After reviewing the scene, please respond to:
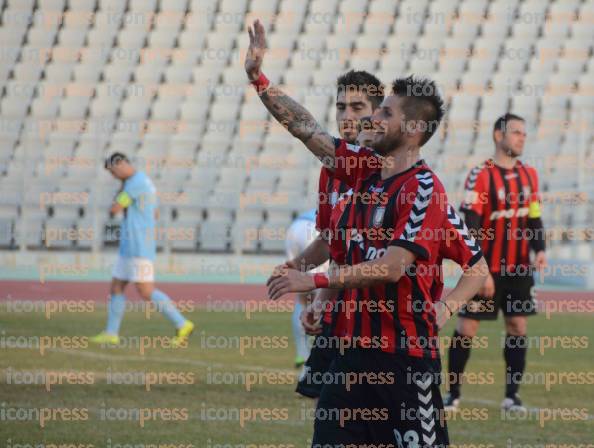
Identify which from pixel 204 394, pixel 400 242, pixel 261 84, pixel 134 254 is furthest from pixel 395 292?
pixel 134 254

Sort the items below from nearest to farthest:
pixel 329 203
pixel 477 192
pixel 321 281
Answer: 1. pixel 321 281
2. pixel 329 203
3. pixel 477 192

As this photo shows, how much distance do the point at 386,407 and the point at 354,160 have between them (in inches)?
38.6

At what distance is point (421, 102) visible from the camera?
4758mm

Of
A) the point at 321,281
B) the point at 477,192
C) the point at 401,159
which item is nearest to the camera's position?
the point at 321,281

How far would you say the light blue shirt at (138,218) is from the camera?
533 inches

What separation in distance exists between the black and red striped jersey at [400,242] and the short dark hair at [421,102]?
0.54 feet

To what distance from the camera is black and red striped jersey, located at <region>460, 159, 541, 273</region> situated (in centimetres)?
924

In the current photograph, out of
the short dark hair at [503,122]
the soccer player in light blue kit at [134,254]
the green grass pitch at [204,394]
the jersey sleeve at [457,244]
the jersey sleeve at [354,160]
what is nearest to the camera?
the jersey sleeve at [457,244]

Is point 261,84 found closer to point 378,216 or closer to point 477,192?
point 378,216

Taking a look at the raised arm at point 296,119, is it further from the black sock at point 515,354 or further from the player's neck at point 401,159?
the black sock at point 515,354

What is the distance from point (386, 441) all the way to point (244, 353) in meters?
8.29

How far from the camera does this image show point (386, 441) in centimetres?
464

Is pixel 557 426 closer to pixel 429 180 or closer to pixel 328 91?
pixel 429 180

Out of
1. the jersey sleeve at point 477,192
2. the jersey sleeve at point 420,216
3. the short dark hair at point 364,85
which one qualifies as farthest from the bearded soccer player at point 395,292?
the jersey sleeve at point 477,192
